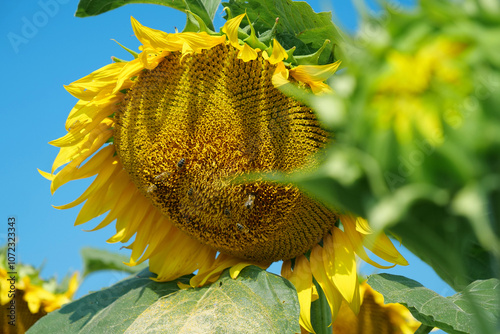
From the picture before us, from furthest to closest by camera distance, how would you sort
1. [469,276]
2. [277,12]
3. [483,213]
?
[277,12] → [469,276] → [483,213]

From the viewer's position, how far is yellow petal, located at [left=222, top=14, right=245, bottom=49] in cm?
159

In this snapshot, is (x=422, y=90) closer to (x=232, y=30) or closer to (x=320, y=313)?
(x=232, y=30)

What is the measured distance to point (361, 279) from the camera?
231 centimetres

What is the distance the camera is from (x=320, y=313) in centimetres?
188

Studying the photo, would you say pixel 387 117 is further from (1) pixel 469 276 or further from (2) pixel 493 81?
(1) pixel 469 276

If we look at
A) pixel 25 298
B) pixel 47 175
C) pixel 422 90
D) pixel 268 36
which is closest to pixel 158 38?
pixel 268 36

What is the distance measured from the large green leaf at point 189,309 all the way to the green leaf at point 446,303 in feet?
0.92

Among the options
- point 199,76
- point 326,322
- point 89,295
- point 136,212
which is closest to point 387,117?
point 199,76

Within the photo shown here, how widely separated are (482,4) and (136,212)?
169 cm

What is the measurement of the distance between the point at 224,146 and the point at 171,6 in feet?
1.88

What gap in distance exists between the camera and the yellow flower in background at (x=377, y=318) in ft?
7.34

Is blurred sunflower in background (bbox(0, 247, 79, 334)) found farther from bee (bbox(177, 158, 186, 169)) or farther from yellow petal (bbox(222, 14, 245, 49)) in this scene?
yellow petal (bbox(222, 14, 245, 49))

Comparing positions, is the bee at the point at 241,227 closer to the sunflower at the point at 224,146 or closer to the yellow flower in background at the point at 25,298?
the sunflower at the point at 224,146

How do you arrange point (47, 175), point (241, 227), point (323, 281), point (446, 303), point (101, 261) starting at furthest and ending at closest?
point (101, 261)
point (47, 175)
point (323, 281)
point (241, 227)
point (446, 303)
